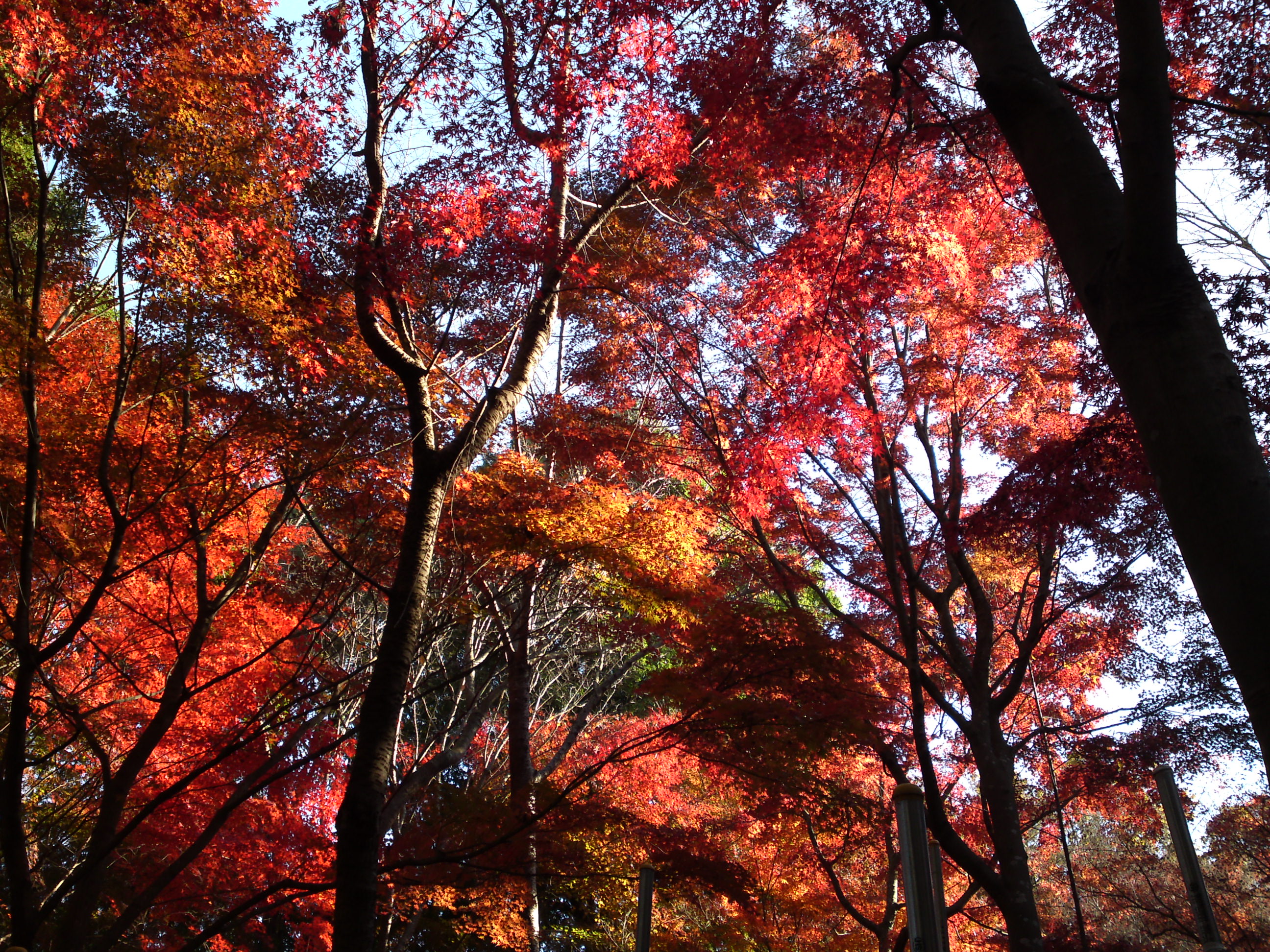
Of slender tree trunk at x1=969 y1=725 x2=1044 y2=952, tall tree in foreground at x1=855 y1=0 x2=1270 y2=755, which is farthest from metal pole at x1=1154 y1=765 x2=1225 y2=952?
slender tree trunk at x1=969 y1=725 x2=1044 y2=952

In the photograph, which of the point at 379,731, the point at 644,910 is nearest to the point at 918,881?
the point at 644,910

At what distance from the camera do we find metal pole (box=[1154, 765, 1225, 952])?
323 cm

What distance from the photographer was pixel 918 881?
10.1ft

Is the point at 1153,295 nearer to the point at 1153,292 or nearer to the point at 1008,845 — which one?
the point at 1153,292

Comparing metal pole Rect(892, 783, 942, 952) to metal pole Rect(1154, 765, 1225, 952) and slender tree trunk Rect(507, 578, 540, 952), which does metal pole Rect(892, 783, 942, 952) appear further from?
slender tree trunk Rect(507, 578, 540, 952)

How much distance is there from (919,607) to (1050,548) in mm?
3235

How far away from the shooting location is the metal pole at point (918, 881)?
305 centimetres

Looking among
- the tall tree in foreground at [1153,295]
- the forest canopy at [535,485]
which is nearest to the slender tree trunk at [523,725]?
the forest canopy at [535,485]

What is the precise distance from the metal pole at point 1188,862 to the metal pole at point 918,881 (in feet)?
3.53

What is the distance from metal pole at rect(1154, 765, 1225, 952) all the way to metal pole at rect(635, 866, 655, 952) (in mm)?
2955

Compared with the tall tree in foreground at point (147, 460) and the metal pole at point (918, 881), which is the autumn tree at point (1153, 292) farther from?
the tall tree in foreground at point (147, 460)

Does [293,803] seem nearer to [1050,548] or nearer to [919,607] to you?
[919,607]

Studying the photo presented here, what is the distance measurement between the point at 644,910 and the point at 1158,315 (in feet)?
15.6

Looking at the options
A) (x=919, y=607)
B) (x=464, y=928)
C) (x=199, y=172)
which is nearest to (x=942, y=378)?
(x=919, y=607)
